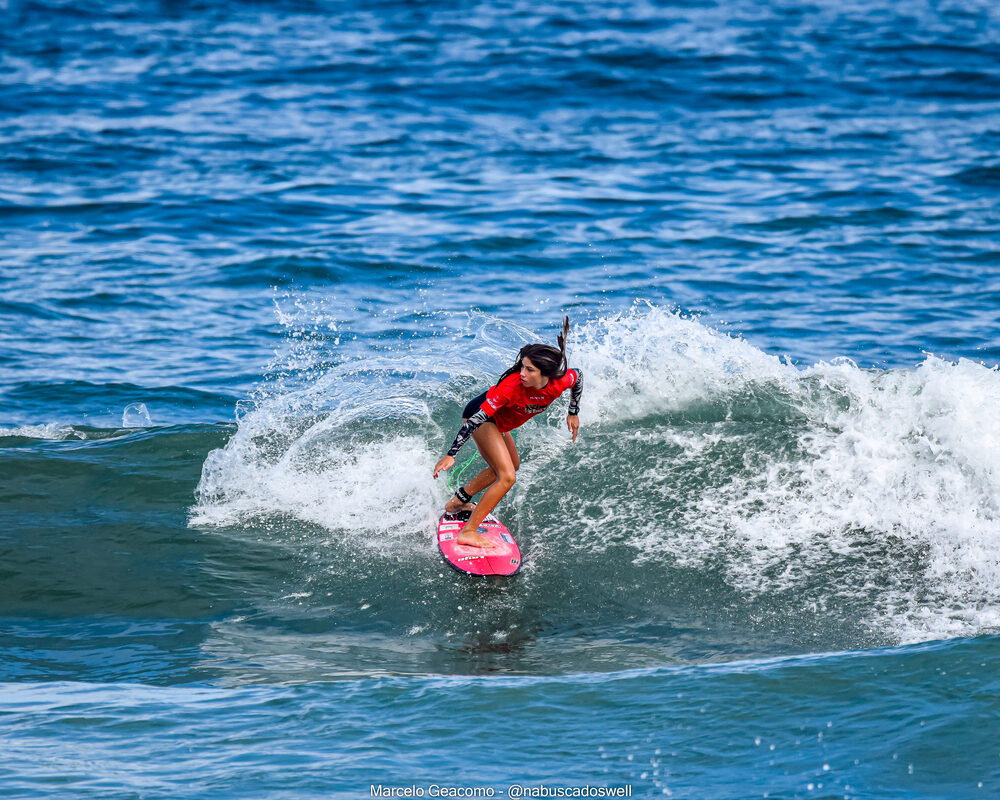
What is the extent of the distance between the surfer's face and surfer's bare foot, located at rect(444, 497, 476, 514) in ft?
4.66

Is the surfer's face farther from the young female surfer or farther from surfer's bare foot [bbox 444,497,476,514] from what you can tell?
surfer's bare foot [bbox 444,497,476,514]

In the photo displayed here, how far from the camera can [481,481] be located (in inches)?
360

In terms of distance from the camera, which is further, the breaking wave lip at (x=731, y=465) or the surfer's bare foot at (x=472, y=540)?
the surfer's bare foot at (x=472, y=540)

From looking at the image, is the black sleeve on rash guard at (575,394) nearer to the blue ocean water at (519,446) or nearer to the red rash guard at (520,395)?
the red rash guard at (520,395)

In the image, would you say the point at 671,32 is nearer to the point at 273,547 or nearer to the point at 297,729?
the point at 273,547

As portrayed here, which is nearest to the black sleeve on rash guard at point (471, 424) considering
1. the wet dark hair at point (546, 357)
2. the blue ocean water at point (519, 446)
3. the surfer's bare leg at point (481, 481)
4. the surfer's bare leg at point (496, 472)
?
the surfer's bare leg at point (496, 472)

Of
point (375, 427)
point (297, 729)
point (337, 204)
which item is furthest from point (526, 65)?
point (297, 729)

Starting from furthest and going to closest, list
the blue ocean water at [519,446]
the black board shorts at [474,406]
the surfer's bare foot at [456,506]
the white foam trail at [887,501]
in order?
1. the surfer's bare foot at [456,506]
2. the black board shorts at [474,406]
3. the white foam trail at [887,501]
4. the blue ocean water at [519,446]

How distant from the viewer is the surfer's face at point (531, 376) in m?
8.25

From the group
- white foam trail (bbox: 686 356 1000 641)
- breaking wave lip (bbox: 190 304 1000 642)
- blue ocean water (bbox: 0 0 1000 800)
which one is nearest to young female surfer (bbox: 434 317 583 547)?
blue ocean water (bbox: 0 0 1000 800)

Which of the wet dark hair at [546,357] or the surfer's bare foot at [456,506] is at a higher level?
the wet dark hair at [546,357]

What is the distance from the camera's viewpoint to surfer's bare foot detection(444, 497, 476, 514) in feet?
30.4

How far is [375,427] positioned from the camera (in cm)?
1082

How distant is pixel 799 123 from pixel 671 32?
9.28m
